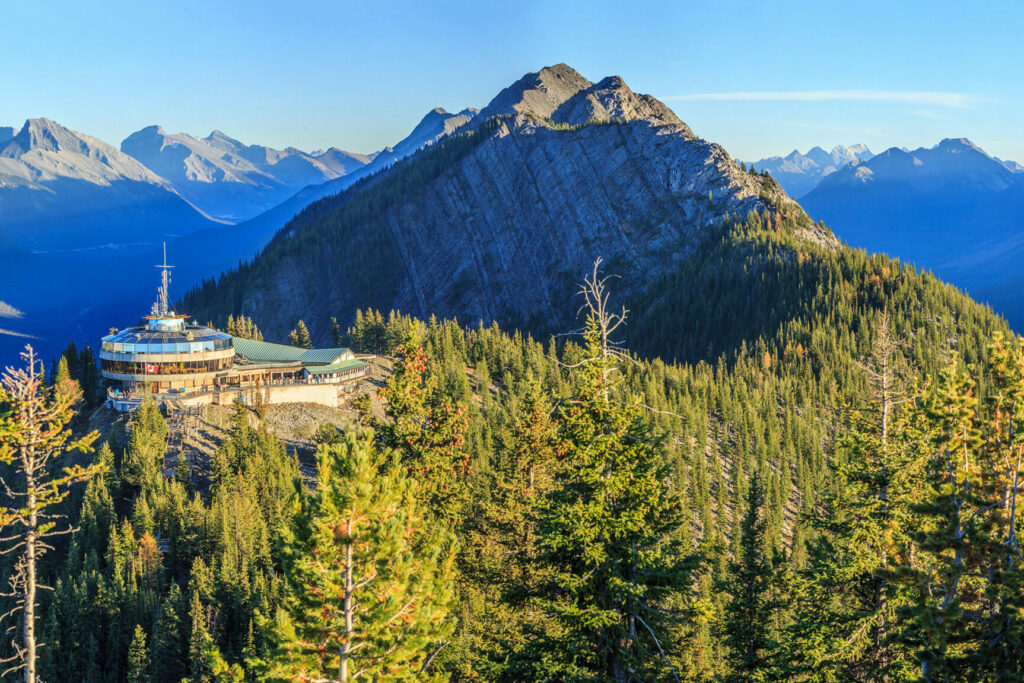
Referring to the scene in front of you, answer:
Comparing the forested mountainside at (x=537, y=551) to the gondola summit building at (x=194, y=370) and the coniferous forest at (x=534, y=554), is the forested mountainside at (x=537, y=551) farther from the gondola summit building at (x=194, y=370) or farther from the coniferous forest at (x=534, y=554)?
the gondola summit building at (x=194, y=370)

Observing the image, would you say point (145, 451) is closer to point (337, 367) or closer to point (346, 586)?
point (337, 367)

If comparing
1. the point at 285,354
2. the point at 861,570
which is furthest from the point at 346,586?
the point at 285,354

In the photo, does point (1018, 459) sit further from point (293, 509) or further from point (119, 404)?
point (119, 404)

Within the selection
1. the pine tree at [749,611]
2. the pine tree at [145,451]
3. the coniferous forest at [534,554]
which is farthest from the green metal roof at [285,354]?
the pine tree at [749,611]

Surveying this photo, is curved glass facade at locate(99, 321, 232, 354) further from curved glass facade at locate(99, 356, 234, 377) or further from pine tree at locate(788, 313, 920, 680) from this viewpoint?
pine tree at locate(788, 313, 920, 680)

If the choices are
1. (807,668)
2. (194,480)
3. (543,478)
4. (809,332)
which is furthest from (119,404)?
(809,332)
